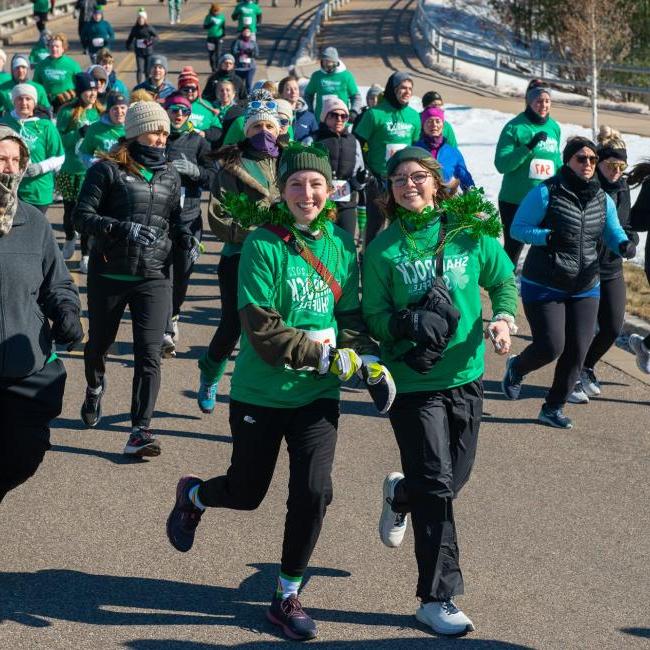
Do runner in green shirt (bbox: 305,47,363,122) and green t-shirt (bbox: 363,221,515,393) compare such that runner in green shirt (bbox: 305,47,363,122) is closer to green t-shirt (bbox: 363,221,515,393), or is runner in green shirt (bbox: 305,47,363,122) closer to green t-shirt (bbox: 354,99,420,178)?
green t-shirt (bbox: 354,99,420,178)

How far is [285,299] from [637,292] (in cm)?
751

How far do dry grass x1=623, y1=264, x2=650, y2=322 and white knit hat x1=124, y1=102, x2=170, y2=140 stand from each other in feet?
17.1

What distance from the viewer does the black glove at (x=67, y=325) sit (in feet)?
18.3

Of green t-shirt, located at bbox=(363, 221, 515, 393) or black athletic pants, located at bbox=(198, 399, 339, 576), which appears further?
green t-shirt, located at bbox=(363, 221, 515, 393)

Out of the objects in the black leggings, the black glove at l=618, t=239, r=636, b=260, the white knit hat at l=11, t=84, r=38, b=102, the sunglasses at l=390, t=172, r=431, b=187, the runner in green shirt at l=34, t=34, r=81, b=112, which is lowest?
the black leggings

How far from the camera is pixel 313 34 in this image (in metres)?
37.3

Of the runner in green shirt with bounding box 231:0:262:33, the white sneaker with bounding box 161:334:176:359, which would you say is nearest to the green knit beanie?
the white sneaker with bounding box 161:334:176:359

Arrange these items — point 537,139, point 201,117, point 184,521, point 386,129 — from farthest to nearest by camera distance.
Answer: point 201,117 → point 386,129 → point 537,139 → point 184,521

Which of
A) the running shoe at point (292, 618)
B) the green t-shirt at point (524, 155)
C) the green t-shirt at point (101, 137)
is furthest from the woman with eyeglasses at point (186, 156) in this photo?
the running shoe at point (292, 618)

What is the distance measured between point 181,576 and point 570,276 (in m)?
3.44

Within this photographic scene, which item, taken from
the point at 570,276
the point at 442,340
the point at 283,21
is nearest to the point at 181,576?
the point at 442,340

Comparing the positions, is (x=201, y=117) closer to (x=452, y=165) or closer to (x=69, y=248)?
(x=69, y=248)

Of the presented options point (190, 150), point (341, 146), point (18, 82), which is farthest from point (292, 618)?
point (18, 82)

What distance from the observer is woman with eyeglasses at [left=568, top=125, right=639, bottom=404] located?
30.3 feet
